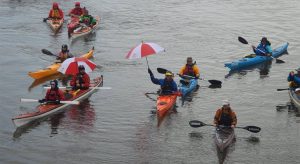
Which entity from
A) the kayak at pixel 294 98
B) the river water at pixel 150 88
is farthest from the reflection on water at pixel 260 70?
the kayak at pixel 294 98

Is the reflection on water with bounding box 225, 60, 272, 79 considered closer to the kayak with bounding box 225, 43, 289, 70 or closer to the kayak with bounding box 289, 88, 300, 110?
the kayak with bounding box 225, 43, 289, 70

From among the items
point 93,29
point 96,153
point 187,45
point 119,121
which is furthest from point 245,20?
point 96,153

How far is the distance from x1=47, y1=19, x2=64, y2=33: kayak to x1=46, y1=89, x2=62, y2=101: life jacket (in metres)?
17.6

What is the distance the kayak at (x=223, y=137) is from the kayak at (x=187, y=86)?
5.69 metres

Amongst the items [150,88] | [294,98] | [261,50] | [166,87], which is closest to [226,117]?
[166,87]

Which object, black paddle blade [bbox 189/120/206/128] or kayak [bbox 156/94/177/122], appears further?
kayak [bbox 156/94/177/122]

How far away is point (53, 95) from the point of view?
26.3 m

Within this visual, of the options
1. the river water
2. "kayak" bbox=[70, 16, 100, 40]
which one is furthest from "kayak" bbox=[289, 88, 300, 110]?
"kayak" bbox=[70, 16, 100, 40]

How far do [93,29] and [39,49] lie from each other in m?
5.45

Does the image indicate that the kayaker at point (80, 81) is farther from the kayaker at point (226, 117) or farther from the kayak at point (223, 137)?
the kayak at point (223, 137)

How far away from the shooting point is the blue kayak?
95.7 feet

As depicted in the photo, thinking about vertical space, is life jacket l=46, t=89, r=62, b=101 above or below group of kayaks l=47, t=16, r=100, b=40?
below

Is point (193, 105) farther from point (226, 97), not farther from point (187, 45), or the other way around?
point (187, 45)

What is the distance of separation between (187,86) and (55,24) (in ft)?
55.4
